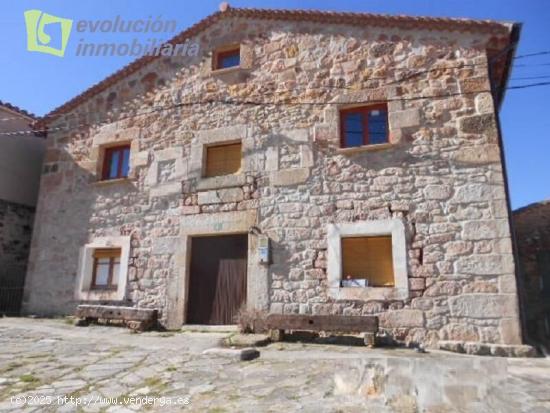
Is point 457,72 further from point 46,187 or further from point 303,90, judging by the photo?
point 46,187

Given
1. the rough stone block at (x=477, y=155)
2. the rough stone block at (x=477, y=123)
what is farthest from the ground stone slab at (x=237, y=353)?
the rough stone block at (x=477, y=123)

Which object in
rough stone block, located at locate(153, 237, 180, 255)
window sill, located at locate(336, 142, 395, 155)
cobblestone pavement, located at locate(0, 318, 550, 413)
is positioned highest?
window sill, located at locate(336, 142, 395, 155)

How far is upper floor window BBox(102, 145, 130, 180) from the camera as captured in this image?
8.72 m

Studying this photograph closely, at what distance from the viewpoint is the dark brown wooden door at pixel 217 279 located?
700cm

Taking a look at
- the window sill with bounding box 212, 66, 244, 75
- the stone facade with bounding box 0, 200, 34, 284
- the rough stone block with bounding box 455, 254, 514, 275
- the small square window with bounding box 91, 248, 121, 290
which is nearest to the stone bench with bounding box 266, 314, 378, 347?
the rough stone block with bounding box 455, 254, 514, 275

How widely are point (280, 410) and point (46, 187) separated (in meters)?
8.45

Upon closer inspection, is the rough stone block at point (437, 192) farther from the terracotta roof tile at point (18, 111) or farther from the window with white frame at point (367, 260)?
the terracotta roof tile at point (18, 111)

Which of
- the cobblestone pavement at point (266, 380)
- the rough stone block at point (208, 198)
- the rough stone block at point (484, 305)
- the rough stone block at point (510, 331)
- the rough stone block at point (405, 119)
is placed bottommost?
the cobblestone pavement at point (266, 380)

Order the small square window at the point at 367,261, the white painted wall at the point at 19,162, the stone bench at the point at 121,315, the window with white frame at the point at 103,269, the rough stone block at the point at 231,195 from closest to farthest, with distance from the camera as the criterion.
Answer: the small square window at the point at 367,261, the stone bench at the point at 121,315, the rough stone block at the point at 231,195, the window with white frame at the point at 103,269, the white painted wall at the point at 19,162

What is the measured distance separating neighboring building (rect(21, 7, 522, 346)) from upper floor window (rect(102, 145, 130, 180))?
2.5 inches

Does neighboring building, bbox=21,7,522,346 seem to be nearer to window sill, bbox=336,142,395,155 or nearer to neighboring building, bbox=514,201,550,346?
window sill, bbox=336,142,395,155

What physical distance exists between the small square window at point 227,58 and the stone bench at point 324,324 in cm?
525

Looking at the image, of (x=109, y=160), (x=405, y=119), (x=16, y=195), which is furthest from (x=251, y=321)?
(x=16, y=195)

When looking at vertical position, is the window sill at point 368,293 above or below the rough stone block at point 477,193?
below
